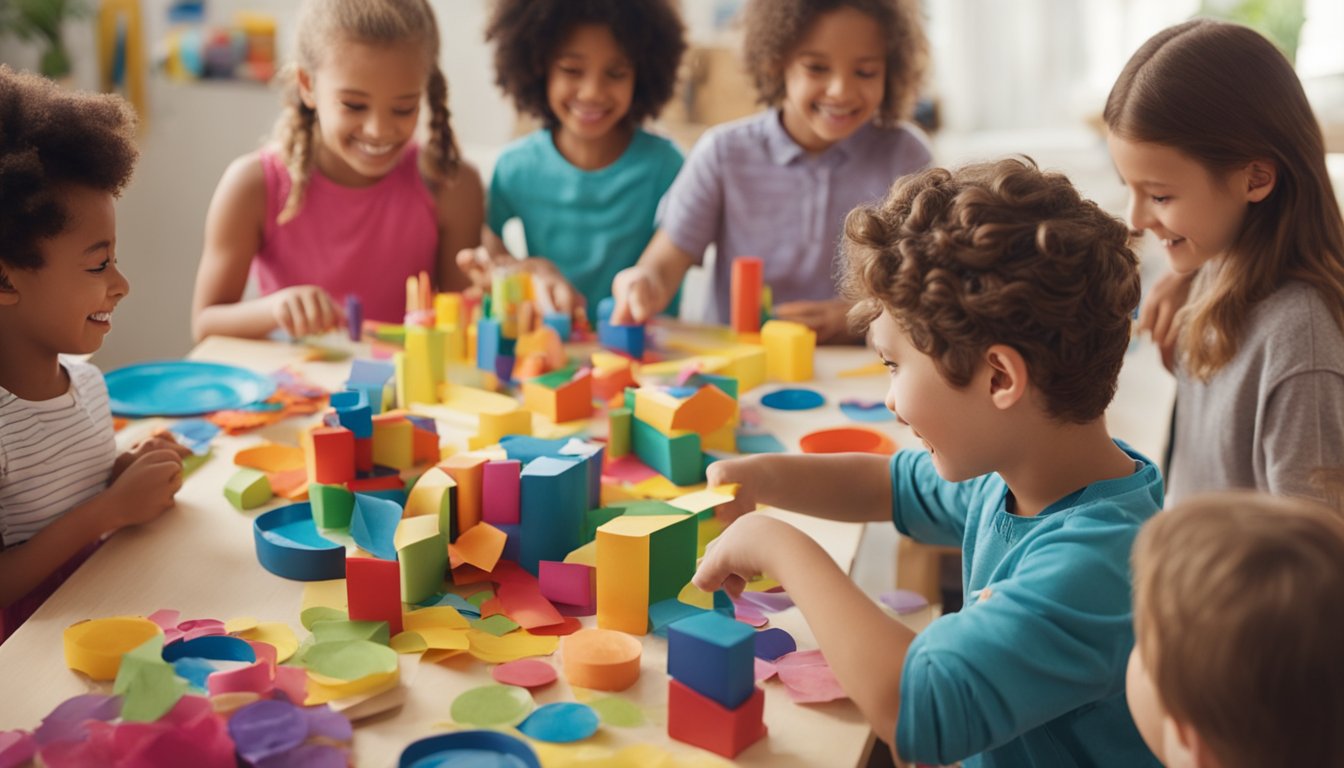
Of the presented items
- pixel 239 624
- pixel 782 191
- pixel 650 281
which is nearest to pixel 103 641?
pixel 239 624

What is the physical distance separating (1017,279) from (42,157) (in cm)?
92

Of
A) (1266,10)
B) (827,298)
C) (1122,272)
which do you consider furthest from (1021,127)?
(1122,272)

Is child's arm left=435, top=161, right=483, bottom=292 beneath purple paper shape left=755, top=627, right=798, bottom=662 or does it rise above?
above

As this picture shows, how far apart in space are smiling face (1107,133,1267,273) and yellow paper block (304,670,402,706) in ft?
3.29

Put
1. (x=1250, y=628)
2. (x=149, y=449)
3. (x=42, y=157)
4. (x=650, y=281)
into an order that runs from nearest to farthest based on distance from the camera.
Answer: (x=1250, y=628)
(x=42, y=157)
(x=149, y=449)
(x=650, y=281)

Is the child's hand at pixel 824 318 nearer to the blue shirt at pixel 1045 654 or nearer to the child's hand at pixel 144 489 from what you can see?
the blue shirt at pixel 1045 654

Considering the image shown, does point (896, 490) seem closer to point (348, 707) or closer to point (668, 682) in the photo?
point (668, 682)

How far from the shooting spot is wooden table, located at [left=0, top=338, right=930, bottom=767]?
0.92 m

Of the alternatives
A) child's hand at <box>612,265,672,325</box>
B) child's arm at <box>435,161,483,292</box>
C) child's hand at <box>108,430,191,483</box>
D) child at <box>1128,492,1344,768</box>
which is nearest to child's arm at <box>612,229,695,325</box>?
child's hand at <box>612,265,672,325</box>

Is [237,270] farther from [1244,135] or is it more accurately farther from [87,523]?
[1244,135]

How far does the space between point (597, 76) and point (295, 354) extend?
30.2 inches

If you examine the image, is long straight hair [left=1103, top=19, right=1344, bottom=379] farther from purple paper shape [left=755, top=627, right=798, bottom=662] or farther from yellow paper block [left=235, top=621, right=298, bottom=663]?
yellow paper block [left=235, top=621, right=298, bottom=663]

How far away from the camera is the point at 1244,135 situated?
139 centimetres

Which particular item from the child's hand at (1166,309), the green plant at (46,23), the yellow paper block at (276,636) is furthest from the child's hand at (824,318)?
the green plant at (46,23)
